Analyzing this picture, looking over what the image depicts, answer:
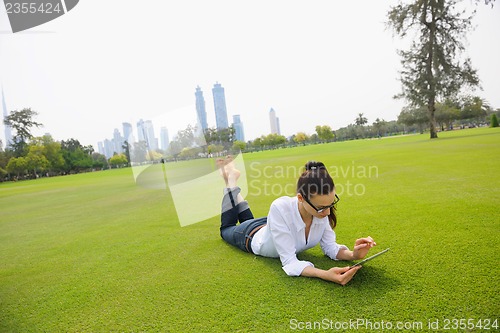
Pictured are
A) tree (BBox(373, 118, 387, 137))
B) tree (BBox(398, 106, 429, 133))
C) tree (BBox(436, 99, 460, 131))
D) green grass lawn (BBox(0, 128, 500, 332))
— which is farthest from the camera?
tree (BBox(373, 118, 387, 137))

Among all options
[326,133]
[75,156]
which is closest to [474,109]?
[326,133]

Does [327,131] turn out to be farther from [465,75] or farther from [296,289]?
[296,289]

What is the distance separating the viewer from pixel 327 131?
83438 millimetres

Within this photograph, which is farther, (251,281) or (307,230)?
(307,230)

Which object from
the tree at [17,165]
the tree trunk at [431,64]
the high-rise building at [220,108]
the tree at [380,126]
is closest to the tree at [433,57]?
the tree trunk at [431,64]

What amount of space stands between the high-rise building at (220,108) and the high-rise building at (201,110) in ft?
2.06

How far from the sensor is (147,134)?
454 cm

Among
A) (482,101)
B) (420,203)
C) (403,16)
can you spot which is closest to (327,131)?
(482,101)

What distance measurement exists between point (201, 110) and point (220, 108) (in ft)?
7.61

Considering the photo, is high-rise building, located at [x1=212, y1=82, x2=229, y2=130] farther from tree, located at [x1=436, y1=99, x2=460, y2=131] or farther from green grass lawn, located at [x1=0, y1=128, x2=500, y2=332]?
tree, located at [x1=436, y1=99, x2=460, y2=131]

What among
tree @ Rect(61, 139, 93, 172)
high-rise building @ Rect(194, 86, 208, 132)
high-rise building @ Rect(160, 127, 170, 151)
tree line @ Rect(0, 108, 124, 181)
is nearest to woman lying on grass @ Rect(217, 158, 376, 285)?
high-rise building @ Rect(160, 127, 170, 151)

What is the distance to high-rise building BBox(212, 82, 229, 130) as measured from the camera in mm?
6116

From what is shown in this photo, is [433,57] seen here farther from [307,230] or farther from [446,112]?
[446,112]

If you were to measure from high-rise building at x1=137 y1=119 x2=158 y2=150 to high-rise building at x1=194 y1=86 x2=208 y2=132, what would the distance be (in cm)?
74
